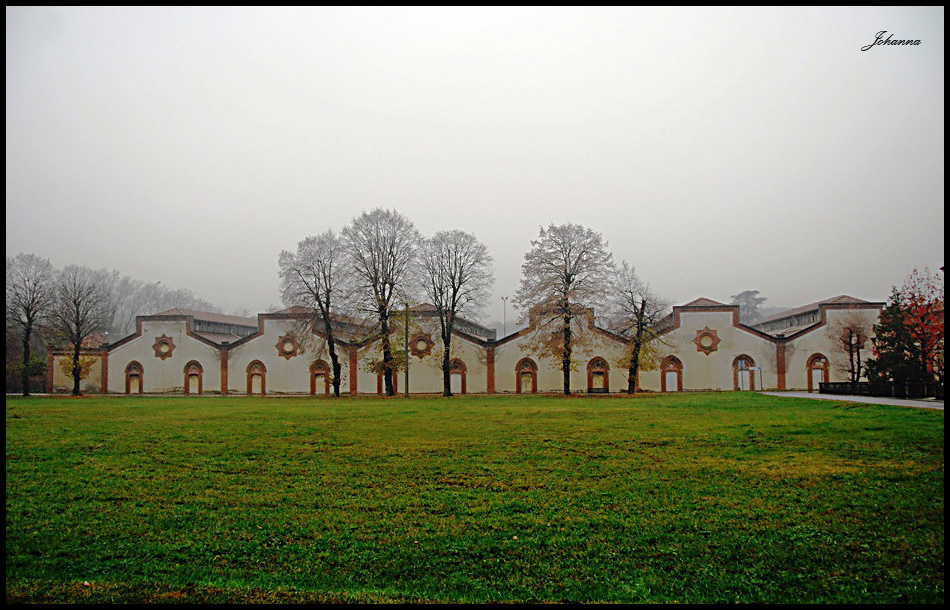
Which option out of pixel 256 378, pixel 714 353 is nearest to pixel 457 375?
pixel 256 378

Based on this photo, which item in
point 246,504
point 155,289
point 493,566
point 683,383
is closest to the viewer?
point 493,566

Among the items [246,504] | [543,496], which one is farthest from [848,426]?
[246,504]

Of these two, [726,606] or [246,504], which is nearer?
[726,606]

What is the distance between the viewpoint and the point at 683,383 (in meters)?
49.1

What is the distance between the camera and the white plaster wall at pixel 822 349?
1909 inches

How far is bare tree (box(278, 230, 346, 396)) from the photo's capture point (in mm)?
46312

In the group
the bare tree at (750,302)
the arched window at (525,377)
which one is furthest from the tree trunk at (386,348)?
the bare tree at (750,302)

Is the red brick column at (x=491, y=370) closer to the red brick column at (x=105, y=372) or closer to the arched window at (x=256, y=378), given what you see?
the arched window at (x=256, y=378)

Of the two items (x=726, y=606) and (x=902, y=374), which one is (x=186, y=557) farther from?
(x=902, y=374)

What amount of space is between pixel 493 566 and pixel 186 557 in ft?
11.7

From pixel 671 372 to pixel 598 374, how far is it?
603 cm

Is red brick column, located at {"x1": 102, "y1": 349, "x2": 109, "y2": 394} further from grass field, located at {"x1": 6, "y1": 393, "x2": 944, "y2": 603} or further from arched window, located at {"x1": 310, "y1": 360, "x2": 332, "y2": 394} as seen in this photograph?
grass field, located at {"x1": 6, "y1": 393, "x2": 944, "y2": 603}

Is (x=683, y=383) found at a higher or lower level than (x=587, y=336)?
lower

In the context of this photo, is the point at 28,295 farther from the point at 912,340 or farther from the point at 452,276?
the point at 912,340
